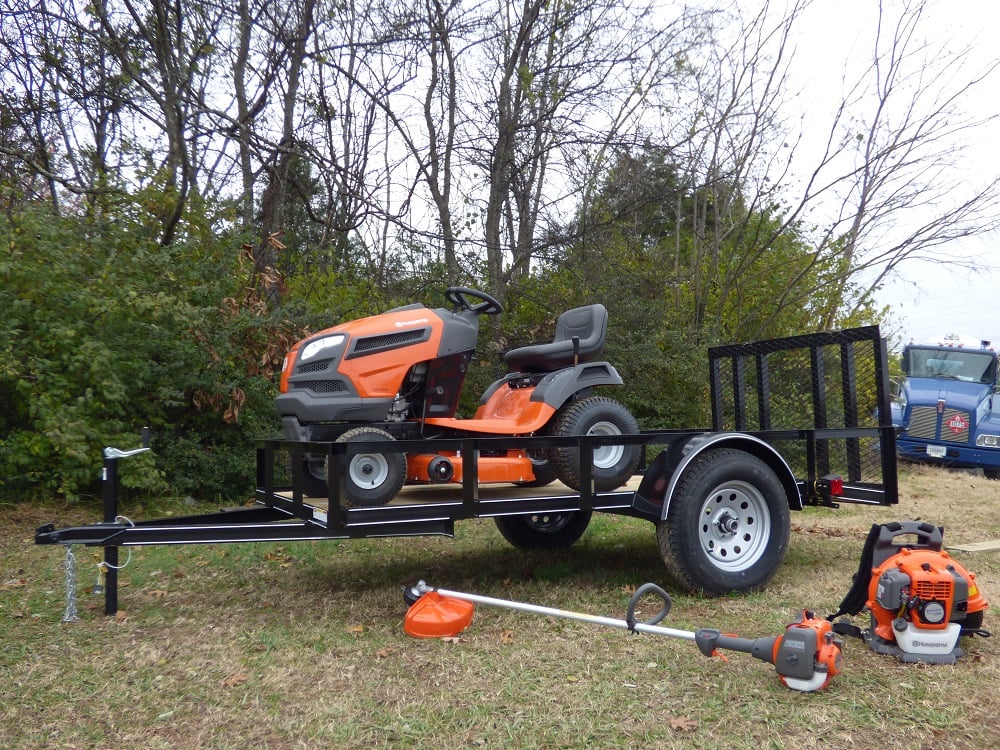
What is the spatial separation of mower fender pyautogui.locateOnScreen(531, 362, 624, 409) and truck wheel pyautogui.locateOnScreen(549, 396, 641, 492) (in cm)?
10

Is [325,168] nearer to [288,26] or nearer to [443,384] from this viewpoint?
[288,26]

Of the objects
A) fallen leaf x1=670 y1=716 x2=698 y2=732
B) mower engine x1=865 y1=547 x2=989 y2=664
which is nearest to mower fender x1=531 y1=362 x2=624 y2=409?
mower engine x1=865 y1=547 x2=989 y2=664

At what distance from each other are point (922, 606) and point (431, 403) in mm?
2699

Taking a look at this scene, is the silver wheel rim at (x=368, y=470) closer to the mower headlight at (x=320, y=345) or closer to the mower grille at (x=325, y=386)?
the mower grille at (x=325, y=386)

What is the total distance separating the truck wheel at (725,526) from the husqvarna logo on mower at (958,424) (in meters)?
9.49

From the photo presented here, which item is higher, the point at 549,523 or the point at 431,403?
the point at 431,403

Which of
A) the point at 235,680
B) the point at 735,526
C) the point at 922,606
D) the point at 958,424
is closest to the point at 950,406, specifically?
the point at 958,424

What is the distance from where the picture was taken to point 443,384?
16.2 ft

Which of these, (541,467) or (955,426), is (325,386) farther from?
(955,426)

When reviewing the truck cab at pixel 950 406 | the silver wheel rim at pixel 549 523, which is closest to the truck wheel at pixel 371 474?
the silver wheel rim at pixel 549 523

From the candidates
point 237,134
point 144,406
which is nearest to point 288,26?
point 237,134

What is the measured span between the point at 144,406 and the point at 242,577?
303 centimetres

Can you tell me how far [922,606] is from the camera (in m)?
3.60

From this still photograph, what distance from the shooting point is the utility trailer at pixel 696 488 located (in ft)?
13.8
